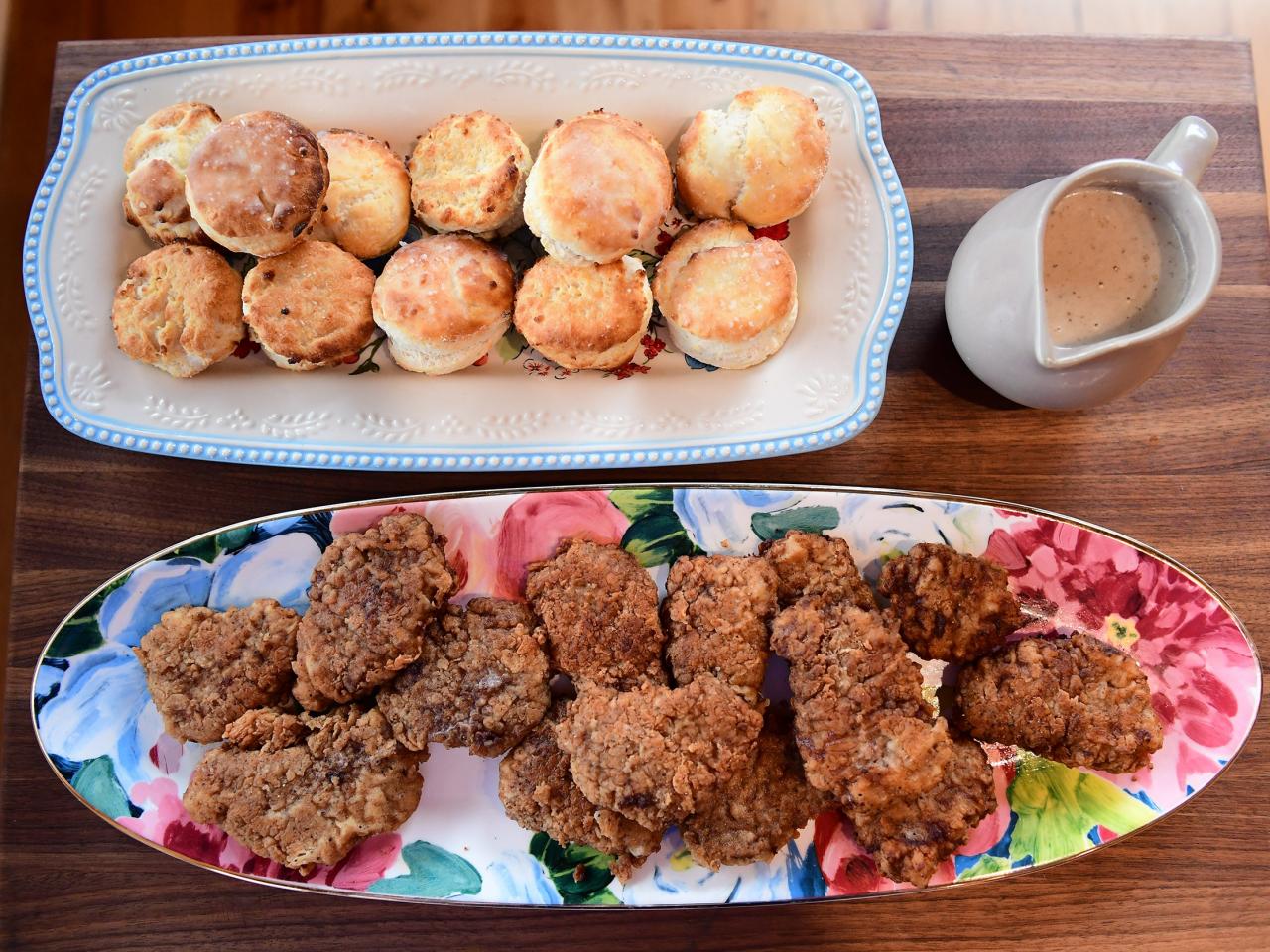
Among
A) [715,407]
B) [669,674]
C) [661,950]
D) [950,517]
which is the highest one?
[715,407]

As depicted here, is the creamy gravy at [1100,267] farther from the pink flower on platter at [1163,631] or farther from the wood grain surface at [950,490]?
the pink flower on platter at [1163,631]

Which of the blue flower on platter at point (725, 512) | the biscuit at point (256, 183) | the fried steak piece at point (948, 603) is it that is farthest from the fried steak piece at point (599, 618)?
the biscuit at point (256, 183)

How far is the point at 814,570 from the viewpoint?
177 cm

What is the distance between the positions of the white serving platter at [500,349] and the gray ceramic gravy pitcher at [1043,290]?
226 millimetres

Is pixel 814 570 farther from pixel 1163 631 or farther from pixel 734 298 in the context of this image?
pixel 1163 631

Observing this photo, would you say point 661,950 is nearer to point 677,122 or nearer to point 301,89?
point 677,122

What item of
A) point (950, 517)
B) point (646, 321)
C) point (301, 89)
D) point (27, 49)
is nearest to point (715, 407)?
point (646, 321)

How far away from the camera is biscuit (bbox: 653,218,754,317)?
1798 mm

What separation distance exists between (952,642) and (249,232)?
1.57 m

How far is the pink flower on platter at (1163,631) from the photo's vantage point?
1843mm

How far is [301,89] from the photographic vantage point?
1871 millimetres

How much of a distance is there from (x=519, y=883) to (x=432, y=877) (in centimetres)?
18

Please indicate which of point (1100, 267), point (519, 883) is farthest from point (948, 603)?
point (519, 883)

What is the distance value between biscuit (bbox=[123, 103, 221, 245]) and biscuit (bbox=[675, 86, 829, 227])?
3.19ft
